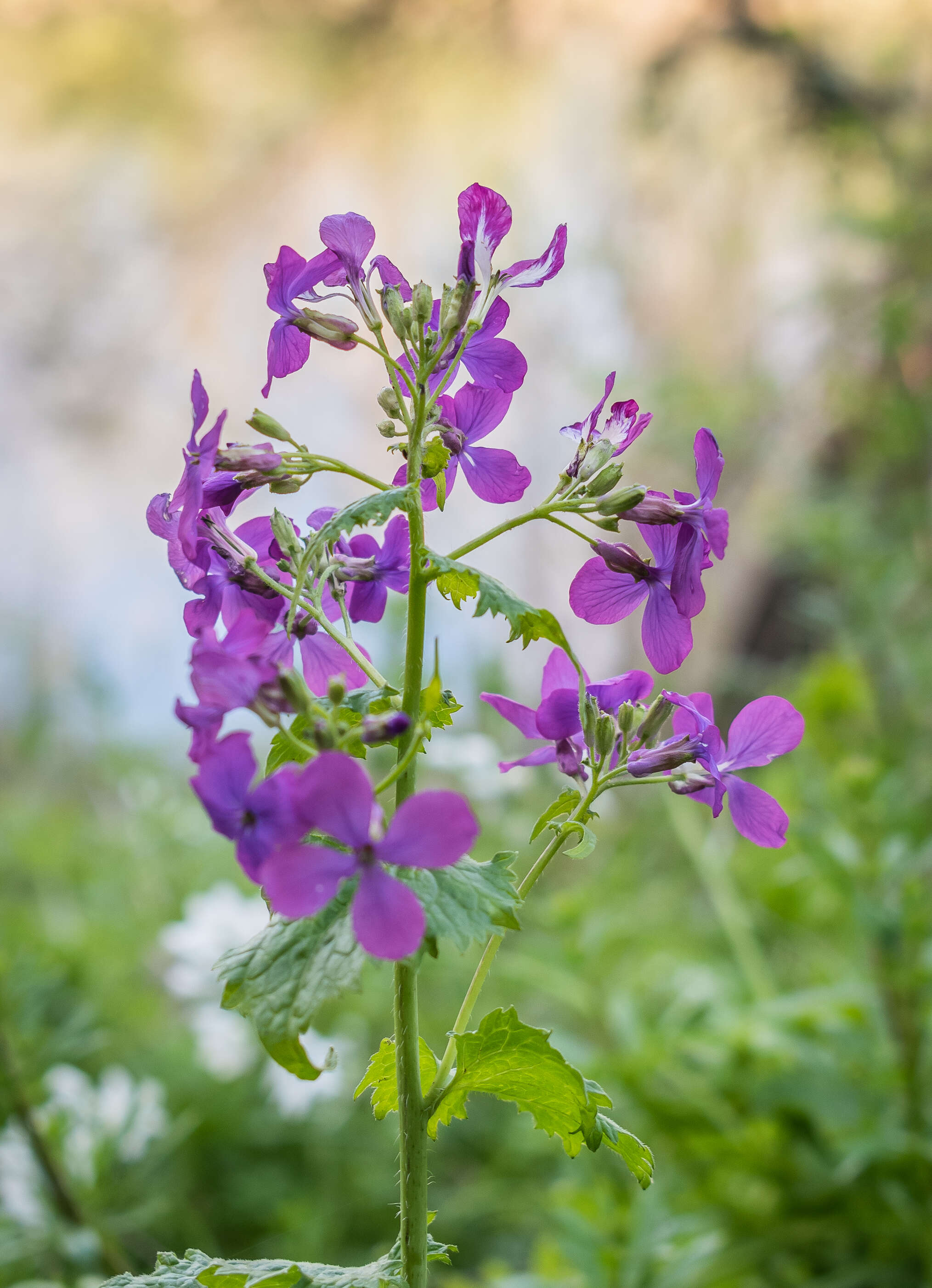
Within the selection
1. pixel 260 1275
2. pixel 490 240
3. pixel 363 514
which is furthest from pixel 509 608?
pixel 260 1275

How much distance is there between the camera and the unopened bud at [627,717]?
1.50ft

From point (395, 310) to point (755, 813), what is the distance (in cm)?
29

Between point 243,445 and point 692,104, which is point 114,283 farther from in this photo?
point 243,445

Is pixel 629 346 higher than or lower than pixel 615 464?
higher

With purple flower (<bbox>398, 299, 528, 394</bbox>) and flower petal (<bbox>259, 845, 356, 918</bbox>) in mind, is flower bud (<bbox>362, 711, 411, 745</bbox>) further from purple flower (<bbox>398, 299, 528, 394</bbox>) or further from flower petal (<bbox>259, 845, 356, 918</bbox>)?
purple flower (<bbox>398, 299, 528, 394</bbox>)

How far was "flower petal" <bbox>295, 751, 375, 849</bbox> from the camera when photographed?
0.33 m

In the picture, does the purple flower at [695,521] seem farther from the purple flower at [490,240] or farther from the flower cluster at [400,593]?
the purple flower at [490,240]

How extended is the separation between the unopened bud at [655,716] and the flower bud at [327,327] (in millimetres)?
224

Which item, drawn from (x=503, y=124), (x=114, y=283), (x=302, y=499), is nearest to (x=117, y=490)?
(x=114, y=283)

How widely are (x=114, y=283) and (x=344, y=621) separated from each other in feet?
14.1

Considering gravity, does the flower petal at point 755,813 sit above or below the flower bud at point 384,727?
below

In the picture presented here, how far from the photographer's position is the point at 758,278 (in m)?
3.47

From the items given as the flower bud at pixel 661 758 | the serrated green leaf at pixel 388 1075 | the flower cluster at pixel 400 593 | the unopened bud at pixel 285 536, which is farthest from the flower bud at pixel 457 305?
the serrated green leaf at pixel 388 1075

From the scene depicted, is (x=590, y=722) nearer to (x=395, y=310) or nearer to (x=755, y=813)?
(x=755, y=813)
